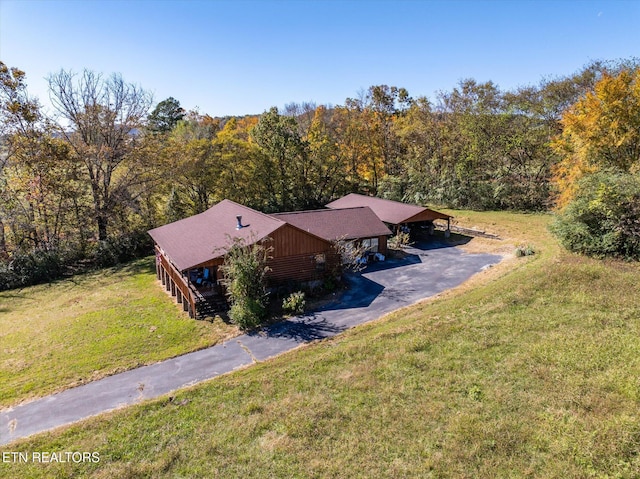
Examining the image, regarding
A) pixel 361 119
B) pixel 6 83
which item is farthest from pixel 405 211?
pixel 6 83

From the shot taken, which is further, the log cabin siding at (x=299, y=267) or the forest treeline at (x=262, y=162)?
the forest treeline at (x=262, y=162)

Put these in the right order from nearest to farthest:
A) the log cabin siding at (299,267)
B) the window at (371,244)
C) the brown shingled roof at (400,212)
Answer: the log cabin siding at (299,267), the window at (371,244), the brown shingled roof at (400,212)

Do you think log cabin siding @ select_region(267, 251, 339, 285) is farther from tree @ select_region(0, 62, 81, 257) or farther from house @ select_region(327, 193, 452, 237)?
tree @ select_region(0, 62, 81, 257)

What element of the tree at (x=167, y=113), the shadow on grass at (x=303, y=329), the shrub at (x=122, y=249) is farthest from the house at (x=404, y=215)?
the tree at (x=167, y=113)

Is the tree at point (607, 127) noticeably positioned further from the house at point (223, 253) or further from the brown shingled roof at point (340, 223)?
the house at point (223, 253)

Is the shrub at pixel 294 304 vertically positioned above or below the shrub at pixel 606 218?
below

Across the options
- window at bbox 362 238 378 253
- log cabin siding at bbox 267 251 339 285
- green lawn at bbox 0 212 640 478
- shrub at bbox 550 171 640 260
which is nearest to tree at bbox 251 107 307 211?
window at bbox 362 238 378 253

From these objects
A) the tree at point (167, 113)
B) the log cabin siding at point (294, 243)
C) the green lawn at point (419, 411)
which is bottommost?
the green lawn at point (419, 411)
